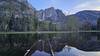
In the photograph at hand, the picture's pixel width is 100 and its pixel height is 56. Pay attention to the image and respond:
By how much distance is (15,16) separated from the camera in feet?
78.2

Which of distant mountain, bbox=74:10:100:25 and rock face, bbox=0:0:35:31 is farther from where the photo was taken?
distant mountain, bbox=74:10:100:25

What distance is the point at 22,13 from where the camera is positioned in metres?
22.7

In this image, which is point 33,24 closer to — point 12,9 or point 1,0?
Answer: point 12,9

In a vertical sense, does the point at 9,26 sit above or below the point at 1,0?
below

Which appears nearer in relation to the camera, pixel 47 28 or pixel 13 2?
pixel 13 2

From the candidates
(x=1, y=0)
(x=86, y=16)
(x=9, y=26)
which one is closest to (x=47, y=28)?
(x=9, y=26)

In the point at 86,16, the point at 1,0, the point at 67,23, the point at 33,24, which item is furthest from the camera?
the point at 86,16

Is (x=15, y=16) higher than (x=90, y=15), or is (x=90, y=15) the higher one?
(x=90, y=15)

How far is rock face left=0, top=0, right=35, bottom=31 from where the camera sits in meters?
20.1

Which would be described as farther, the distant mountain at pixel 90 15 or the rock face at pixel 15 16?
the distant mountain at pixel 90 15

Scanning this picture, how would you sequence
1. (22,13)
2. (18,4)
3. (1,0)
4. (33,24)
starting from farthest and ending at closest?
(33,24), (22,13), (18,4), (1,0)

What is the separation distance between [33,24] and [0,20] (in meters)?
4.53

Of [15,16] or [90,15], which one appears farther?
[90,15]

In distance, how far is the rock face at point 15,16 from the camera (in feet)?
66.0
